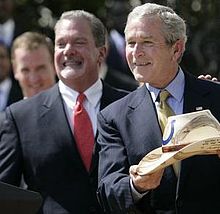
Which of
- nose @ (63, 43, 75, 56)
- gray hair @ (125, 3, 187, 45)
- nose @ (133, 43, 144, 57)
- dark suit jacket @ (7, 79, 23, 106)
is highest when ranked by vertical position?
gray hair @ (125, 3, 187, 45)

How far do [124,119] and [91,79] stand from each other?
98cm

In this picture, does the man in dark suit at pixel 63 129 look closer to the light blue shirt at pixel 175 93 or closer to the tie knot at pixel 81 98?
the tie knot at pixel 81 98

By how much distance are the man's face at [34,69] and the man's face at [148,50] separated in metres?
2.28

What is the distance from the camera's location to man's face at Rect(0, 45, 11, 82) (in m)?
8.91

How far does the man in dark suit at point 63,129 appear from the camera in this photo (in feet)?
19.1

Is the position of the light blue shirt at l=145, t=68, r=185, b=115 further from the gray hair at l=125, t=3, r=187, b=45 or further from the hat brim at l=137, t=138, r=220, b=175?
the hat brim at l=137, t=138, r=220, b=175

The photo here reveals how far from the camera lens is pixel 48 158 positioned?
5855mm

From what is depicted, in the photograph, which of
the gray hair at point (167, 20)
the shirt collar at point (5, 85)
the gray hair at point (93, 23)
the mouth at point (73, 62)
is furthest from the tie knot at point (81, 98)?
the shirt collar at point (5, 85)

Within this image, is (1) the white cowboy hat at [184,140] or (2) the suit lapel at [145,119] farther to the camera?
(2) the suit lapel at [145,119]

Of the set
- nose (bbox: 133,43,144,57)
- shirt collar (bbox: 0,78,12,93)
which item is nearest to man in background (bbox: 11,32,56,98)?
shirt collar (bbox: 0,78,12,93)

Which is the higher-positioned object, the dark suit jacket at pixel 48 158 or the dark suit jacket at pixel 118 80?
the dark suit jacket at pixel 48 158

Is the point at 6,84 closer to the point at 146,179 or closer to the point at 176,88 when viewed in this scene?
the point at 176,88

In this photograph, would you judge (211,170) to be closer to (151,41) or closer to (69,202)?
(151,41)

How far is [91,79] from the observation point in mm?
6164
